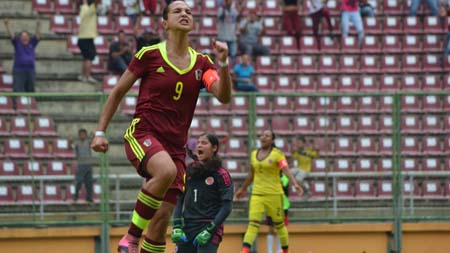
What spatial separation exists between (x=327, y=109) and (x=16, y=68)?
6.36 meters

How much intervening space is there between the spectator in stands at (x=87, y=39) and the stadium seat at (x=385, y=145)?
666 cm

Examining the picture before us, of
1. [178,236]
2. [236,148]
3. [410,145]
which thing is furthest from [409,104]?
[178,236]

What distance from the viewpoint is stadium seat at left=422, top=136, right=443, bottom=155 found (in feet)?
73.6

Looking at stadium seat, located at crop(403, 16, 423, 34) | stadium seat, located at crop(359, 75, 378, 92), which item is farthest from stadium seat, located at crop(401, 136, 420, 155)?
stadium seat, located at crop(403, 16, 423, 34)

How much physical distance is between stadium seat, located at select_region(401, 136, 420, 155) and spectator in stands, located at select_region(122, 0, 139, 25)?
7.85m

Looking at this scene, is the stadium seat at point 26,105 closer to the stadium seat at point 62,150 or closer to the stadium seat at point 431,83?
the stadium seat at point 62,150

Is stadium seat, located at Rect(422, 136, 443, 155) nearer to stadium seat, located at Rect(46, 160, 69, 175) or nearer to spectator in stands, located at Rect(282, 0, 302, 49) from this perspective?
stadium seat, located at Rect(46, 160, 69, 175)

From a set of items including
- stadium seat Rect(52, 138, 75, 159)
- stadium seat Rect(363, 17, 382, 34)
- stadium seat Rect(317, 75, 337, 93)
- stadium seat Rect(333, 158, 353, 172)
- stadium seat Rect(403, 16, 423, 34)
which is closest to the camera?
stadium seat Rect(52, 138, 75, 159)

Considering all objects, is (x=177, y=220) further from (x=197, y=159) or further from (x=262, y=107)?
(x=262, y=107)

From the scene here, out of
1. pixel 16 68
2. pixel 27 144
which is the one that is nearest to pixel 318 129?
pixel 27 144

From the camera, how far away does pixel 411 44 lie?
1139 inches

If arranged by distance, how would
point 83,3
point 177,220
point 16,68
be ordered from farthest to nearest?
1. point 83,3
2. point 16,68
3. point 177,220

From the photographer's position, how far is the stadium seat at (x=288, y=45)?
28203 mm

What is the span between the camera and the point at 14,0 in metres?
28.2
